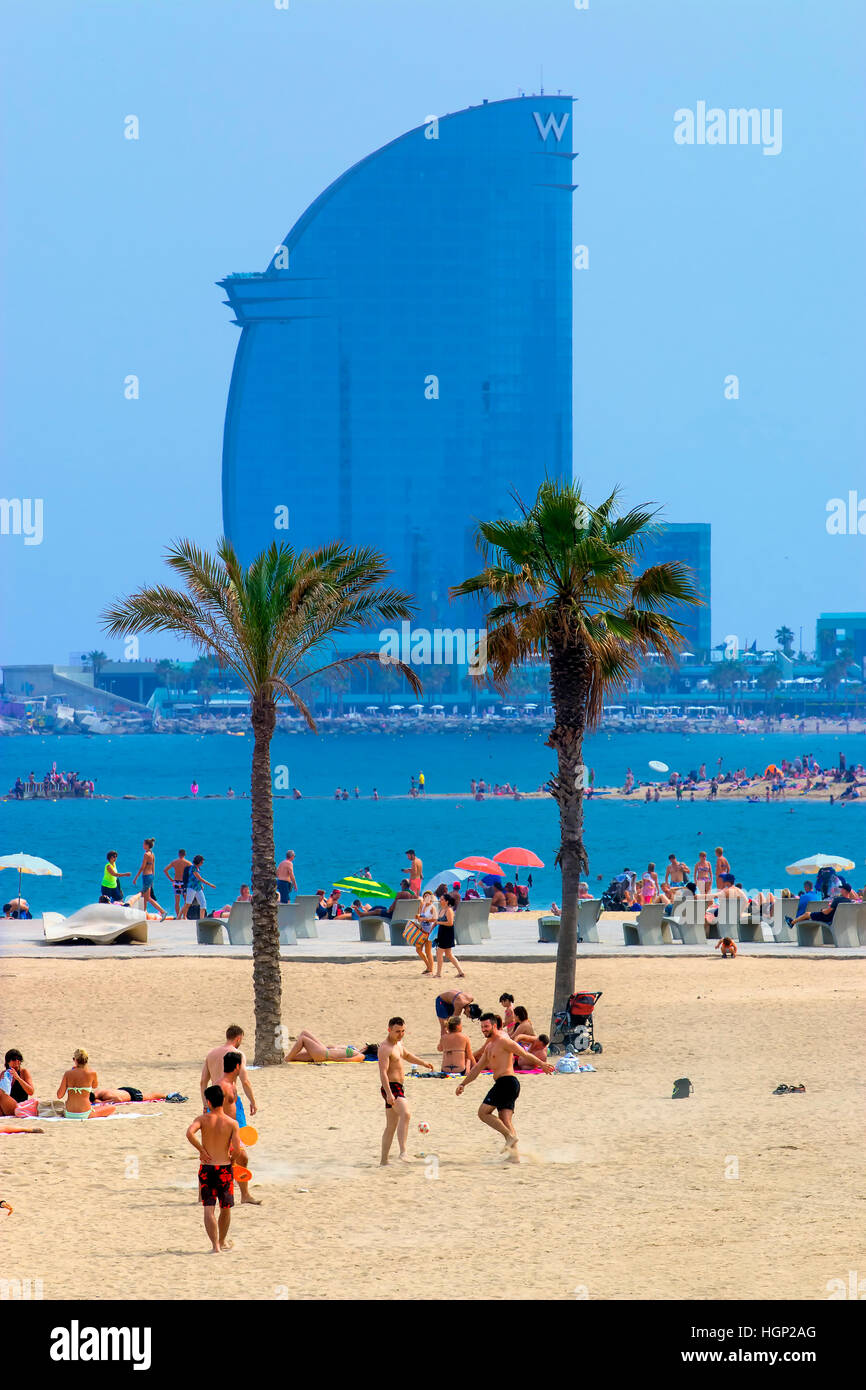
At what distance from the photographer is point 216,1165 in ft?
31.4

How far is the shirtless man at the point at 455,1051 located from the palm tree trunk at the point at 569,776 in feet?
6.25

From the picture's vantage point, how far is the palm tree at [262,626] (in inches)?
655

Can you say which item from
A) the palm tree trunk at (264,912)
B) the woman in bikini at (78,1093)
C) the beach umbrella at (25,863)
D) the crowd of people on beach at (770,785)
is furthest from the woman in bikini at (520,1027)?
the crowd of people on beach at (770,785)

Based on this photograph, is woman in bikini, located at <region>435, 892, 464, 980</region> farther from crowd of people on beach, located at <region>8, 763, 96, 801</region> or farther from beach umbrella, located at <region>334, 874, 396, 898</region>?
crowd of people on beach, located at <region>8, 763, 96, 801</region>

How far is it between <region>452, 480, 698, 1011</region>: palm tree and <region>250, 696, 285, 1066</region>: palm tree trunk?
2.50m

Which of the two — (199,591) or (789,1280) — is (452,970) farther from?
(789,1280)

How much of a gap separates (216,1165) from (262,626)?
8.02 metres

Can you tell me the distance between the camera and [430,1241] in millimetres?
9969

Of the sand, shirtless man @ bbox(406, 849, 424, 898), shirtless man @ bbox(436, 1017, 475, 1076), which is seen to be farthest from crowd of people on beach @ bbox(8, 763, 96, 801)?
shirtless man @ bbox(436, 1017, 475, 1076)

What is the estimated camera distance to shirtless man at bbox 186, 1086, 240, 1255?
9562 mm

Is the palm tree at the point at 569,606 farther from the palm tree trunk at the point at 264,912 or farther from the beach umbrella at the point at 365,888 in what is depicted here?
the beach umbrella at the point at 365,888

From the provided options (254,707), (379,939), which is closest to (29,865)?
(379,939)

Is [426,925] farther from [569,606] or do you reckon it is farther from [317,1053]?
[569,606]

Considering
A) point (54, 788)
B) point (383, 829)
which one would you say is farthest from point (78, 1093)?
point (54, 788)
